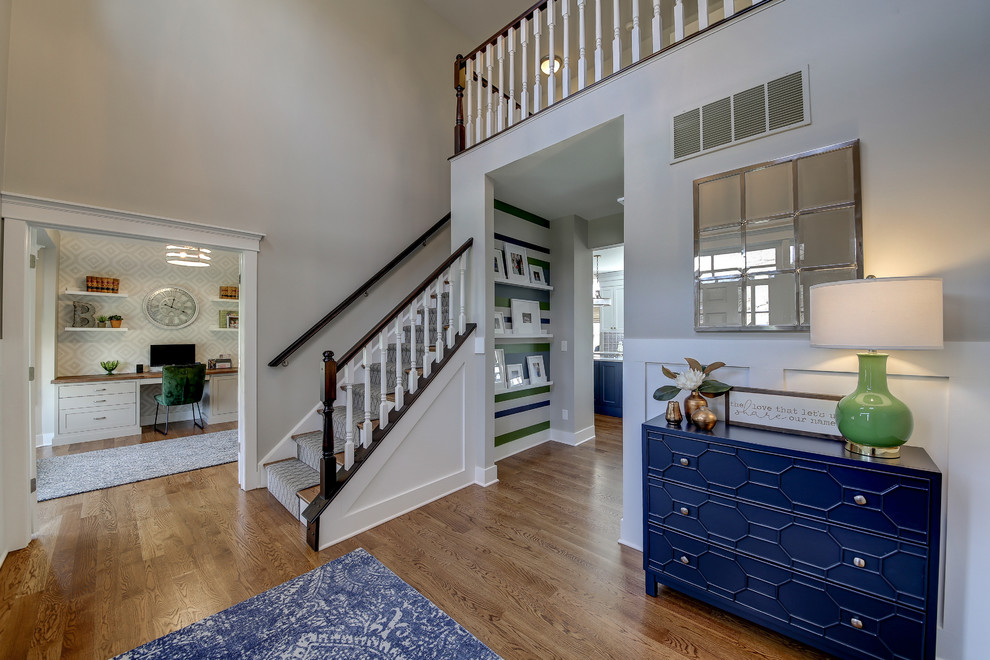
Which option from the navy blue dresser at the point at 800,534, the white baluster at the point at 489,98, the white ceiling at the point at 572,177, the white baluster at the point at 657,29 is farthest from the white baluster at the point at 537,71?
the navy blue dresser at the point at 800,534

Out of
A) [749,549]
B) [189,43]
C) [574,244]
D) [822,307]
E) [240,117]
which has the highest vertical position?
[189,43]

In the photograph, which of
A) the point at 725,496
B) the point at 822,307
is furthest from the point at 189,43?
the point at 725,496

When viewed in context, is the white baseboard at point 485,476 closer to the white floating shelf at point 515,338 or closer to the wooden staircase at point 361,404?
the wooden staircase at point 361,404

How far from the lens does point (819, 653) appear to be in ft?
5.02

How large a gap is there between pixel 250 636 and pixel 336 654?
0.41 metres

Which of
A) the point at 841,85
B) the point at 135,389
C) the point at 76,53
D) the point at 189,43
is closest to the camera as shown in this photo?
the point at 841,85

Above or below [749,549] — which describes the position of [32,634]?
below

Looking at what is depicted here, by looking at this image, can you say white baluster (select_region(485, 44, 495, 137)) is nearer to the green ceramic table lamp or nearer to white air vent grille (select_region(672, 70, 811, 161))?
white air vent grille (select_region(672, 70, 811, 161))

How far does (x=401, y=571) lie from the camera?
2055 millimetres

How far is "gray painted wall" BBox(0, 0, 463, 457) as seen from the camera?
2459 millimetres

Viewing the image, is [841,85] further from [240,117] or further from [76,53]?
[76,53]

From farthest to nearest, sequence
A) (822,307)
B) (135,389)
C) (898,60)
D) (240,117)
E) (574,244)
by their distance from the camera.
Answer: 1. (135,389)
2. (574,244)
3. (240,117)
4. (898,60)
5. (822,307)

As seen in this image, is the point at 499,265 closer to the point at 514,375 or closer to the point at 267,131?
the point at 514,375

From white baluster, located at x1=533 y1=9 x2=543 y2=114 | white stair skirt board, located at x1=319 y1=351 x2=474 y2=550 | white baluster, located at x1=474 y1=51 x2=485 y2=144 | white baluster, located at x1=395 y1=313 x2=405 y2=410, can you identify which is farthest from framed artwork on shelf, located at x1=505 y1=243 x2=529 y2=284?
white baluster, located at x1=395 y1=313 x2=405 y2=410
